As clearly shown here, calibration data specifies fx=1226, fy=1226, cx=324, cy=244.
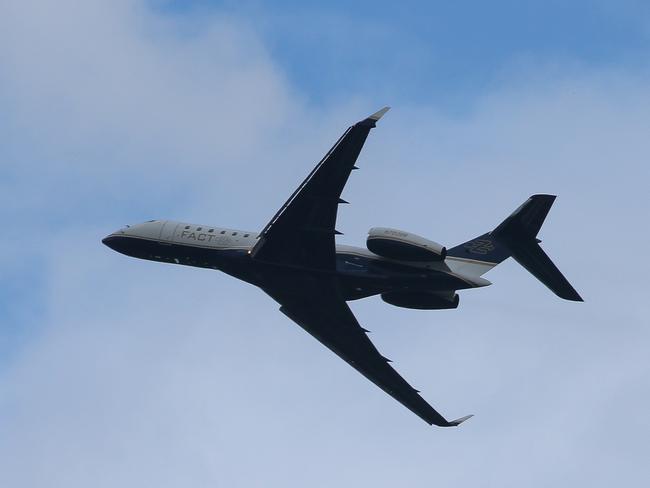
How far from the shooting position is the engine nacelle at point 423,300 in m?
52.1

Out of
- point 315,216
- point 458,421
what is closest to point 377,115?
point 315,216

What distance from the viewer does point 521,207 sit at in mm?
50438

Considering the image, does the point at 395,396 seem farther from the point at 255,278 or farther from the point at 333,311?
the point at 255,278

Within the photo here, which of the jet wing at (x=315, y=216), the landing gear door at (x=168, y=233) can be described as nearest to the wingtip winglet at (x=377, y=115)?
the jet wing at (x=315, y=216)

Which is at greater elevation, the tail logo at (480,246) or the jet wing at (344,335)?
the tail logo at (480,246)

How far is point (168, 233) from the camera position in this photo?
2179 inches

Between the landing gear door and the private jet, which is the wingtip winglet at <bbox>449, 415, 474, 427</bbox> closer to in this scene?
the private jet

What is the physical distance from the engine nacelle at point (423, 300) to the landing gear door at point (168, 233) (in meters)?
10.1

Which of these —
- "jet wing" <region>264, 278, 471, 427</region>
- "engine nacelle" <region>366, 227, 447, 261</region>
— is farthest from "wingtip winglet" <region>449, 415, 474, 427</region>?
"engine nacelle" <region>366, 227, 447, 261</region>

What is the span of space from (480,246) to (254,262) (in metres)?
9.87

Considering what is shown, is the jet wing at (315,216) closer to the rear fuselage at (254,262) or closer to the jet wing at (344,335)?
the rear fuselage at (254,262)

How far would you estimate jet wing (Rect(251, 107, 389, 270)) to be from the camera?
46.4m

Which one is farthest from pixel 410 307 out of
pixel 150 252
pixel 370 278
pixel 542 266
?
pixel 150 252

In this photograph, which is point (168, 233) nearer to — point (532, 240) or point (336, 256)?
point (336, 256)
